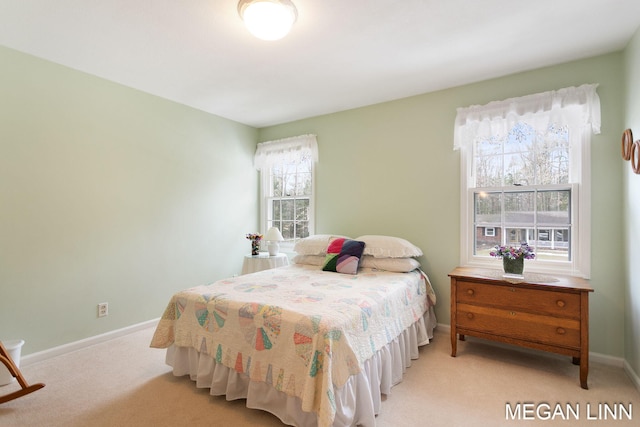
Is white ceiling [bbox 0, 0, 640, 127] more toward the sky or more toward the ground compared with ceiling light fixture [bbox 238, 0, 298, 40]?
more toward the sky

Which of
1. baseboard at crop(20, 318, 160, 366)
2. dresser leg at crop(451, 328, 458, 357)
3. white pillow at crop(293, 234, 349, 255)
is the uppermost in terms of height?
white pillow at crop(293, 234, 349, 255)

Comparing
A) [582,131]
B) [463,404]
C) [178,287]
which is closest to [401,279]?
[463,404]

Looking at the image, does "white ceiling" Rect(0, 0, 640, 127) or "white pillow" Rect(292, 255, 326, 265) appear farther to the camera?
"white pillow" Rect(292, 255, 326, 265)

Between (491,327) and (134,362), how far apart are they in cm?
289

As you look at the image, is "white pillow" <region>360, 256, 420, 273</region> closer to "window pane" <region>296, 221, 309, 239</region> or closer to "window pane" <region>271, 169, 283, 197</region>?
"window pane" <region>296, 221, 309, 239</region>

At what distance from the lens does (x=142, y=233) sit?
329 centimetres

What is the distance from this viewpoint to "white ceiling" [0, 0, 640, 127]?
6.39ft

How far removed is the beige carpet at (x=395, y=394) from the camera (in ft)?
6.03

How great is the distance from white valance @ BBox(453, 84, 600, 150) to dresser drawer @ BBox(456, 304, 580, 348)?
5.00 feet

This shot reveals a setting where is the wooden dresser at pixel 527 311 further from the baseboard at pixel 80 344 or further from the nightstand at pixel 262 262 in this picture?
the baseboard at pixel 80 344

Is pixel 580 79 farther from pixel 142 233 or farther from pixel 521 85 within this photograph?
pixel 142 233

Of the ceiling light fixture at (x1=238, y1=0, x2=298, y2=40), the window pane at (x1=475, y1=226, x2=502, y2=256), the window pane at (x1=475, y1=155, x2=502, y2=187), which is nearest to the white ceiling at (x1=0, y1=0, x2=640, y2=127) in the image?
the ceiling light fixture at (x1=238, y1=0, x2=298, y2=40)

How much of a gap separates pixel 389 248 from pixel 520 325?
1191mm

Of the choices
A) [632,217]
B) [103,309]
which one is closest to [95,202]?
[103,309]
